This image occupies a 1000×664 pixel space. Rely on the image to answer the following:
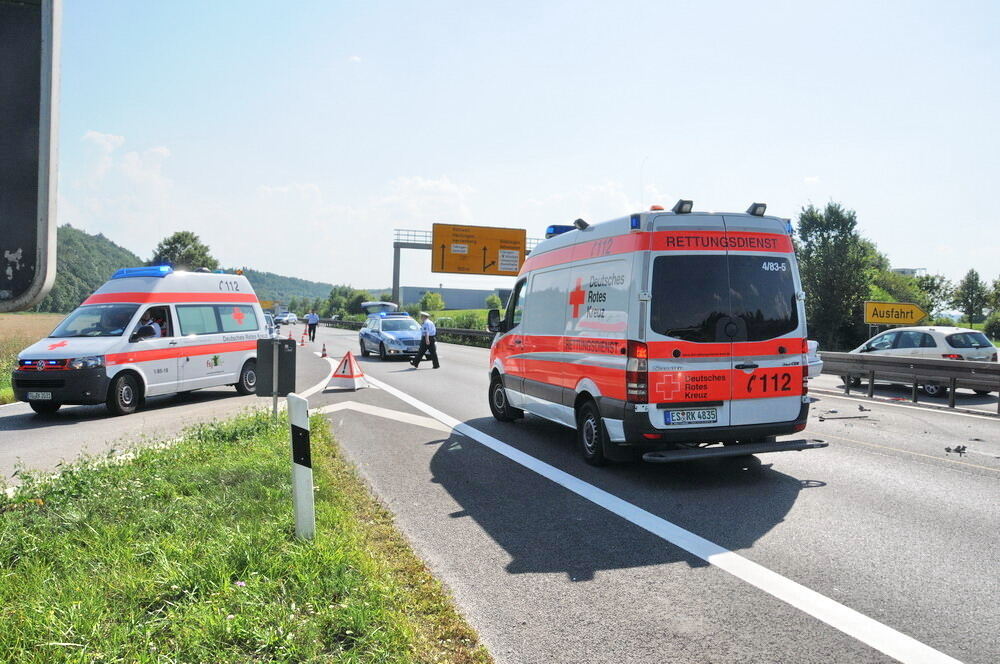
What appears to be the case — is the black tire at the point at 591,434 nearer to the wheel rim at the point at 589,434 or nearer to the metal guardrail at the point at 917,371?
the wheel rim at the point at 589,434

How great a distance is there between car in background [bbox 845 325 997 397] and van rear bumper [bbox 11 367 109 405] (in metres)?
15.6

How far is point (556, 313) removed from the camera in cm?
880

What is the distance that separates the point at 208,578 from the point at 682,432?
14.4 ft


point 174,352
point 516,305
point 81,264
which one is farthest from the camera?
point 81,264

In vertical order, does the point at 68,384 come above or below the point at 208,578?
above

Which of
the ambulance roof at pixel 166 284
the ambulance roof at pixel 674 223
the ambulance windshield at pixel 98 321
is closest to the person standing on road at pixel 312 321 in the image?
the ambulance roof at pixel 166 284

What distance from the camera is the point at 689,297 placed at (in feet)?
22.5

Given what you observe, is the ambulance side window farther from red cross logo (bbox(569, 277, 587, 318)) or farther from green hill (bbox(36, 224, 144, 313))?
green hill (bbox(36, 224, 144, 313))

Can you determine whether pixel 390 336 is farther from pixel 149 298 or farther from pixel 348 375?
pixel 149 298

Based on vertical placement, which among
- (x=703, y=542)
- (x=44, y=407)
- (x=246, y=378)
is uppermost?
(x=246, y=378)

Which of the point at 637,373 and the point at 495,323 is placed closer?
the point at 637,373

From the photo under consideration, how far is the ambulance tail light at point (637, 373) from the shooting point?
670 centimetres

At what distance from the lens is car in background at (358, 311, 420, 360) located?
2473 centimetres

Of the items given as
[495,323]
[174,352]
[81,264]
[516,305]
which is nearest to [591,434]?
[516,305]
